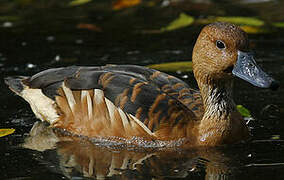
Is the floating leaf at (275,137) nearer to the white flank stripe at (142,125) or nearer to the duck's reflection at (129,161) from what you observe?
the duck's reflection at (129,161)

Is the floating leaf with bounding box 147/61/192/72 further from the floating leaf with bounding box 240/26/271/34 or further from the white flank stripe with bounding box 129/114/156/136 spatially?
the white flank stripe with bounding box 129/114/156/136

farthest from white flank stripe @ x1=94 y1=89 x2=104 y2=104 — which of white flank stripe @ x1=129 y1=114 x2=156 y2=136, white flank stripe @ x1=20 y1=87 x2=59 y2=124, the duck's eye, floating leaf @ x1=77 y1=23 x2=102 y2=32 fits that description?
floating leaf @ x1=77 y1=23 x2=102 y2=32

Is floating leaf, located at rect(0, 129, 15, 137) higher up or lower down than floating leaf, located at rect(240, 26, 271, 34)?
lower down

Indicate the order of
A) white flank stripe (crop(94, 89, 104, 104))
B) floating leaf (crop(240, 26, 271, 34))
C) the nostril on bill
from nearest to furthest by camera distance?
1. the nostril on bill
2. white flank stripe (crop(94, 89, 104, 104))
3. floating leaf (crop(240, 26, 271, 34))

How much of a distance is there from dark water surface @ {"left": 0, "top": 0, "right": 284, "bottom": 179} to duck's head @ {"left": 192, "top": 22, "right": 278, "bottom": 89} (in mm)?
790

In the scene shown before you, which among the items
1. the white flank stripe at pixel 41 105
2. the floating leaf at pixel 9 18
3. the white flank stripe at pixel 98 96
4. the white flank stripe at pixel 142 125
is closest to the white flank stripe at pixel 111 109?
the white flank stripe at pixel 98 96

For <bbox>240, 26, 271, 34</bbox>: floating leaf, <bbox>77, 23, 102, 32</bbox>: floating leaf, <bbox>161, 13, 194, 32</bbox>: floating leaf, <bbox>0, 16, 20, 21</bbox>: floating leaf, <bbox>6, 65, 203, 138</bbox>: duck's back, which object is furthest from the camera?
<bbox>0, 16, 20, 21</bbox>: floating leaf

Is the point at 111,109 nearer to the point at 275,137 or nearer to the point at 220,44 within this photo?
the point at 220,44

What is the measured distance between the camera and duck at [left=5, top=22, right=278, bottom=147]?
680cm

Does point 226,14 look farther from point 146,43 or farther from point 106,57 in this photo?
point 106,57

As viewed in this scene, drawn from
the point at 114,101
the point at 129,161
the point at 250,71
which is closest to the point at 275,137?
the point at 250,71

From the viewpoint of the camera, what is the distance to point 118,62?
9.99m

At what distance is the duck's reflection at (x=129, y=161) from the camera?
632cm

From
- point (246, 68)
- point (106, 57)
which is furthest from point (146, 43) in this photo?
point (246, 68)
